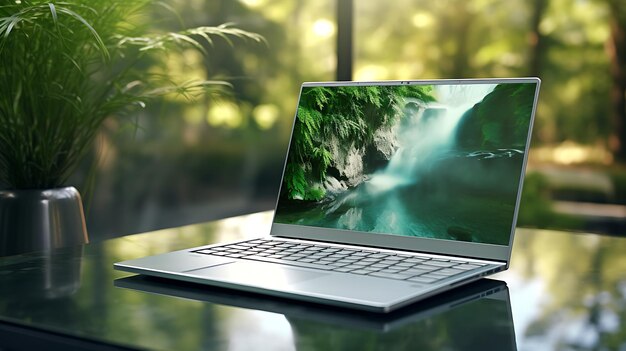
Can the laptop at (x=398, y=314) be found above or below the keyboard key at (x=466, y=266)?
below

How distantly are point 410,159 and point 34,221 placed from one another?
743mm

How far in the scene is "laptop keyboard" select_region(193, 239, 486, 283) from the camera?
0.94 m

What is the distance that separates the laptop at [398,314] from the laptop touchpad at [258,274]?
2 cm

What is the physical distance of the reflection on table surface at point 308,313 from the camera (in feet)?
2.40

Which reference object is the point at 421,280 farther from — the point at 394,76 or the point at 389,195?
the point at 394,76

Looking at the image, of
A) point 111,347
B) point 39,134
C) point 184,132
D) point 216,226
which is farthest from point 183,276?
point 184,132

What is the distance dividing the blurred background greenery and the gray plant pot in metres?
1.59

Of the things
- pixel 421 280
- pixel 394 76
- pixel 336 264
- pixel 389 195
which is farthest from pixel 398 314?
pixel 394 76

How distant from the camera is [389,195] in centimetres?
115

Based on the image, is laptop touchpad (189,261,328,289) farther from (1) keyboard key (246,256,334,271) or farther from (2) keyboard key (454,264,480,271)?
(2) keyboard key (454,264,480,271)

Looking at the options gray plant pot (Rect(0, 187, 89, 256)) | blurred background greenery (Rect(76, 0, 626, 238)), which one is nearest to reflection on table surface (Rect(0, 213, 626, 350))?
gray plant pot (Rect(0, 187, 89, 256))

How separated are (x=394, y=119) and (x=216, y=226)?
1.69 ft

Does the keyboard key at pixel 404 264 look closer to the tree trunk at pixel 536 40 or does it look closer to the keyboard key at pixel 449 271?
the keyboard key at pixel 449 271

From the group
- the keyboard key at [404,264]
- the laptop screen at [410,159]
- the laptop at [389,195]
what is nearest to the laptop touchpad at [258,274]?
the laptop at [389,195]
